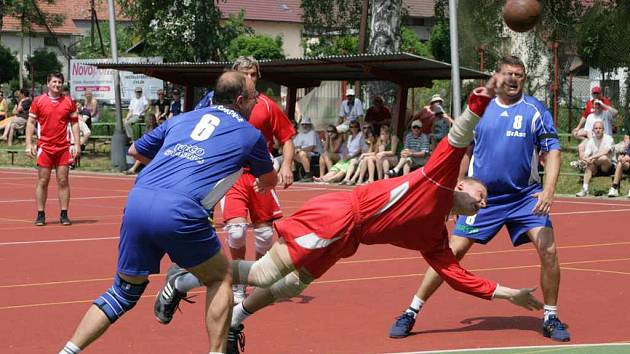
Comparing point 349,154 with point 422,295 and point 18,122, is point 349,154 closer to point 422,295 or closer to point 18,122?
point 18,122

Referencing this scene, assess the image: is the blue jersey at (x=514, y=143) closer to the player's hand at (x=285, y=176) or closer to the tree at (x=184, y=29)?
the player's hand at (x=285, y=176)

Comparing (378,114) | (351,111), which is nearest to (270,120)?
(378,114)

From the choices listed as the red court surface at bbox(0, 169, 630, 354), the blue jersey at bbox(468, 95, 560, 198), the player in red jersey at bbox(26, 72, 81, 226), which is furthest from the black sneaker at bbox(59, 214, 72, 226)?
the blue jersey at bbox(468, 95, 560, 198)

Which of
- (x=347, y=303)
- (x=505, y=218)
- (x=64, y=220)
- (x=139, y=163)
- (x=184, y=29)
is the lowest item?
(x=139, y=163)

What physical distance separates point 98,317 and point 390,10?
23707 millimetres

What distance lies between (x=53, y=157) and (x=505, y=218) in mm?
9346

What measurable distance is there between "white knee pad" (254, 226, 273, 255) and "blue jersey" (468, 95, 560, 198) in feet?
6.36

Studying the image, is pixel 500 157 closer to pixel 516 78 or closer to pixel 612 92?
pixel 516 78

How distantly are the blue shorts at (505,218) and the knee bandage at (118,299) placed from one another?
3086mm

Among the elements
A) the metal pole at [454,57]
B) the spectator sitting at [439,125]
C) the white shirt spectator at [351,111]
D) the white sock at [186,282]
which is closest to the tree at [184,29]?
the white shirt spectator at [351,111]

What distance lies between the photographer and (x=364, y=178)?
25000 millimetres

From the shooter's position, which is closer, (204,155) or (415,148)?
(204,155)

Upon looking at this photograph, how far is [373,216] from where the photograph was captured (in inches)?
285

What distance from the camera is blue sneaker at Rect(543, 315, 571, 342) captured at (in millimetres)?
8422
